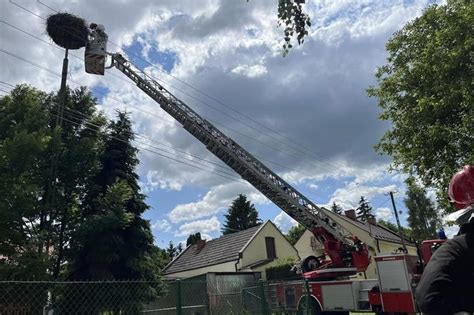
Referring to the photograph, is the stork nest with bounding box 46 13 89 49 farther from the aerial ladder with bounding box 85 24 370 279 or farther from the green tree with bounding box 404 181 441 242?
the green tree with bounding box 404 181 441 242

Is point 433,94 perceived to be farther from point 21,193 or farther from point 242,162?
point 21,193

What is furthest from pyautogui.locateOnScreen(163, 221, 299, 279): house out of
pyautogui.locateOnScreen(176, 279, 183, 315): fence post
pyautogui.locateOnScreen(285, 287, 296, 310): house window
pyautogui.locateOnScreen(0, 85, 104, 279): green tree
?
pyautogui.locateOnScreen(176, 279, 183, 315): fence post

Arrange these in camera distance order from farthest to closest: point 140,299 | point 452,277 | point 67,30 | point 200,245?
1. point 200,245
2. point 67,30
3. point 140,299
4. point 452,277

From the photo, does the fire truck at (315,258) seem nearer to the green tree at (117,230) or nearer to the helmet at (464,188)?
the green tree at (117,230)

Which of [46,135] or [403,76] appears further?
[403,76]

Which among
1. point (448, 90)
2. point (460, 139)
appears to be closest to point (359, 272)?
point (460, 139)

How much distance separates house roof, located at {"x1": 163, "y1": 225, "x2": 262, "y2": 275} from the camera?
34016 millimetres

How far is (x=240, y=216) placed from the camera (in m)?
63.6

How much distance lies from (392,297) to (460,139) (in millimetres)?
5234

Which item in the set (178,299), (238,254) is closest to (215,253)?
(238,254)

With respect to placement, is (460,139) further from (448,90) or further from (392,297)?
(392,297)

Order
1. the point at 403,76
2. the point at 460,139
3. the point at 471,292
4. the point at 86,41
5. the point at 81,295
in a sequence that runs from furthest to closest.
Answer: the point at 86,41 → the point at 403,76 → the point at 460,139 → the point at 81,295 → the point at 471,292

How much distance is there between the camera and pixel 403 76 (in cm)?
1567

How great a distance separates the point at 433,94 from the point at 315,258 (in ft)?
24.0
